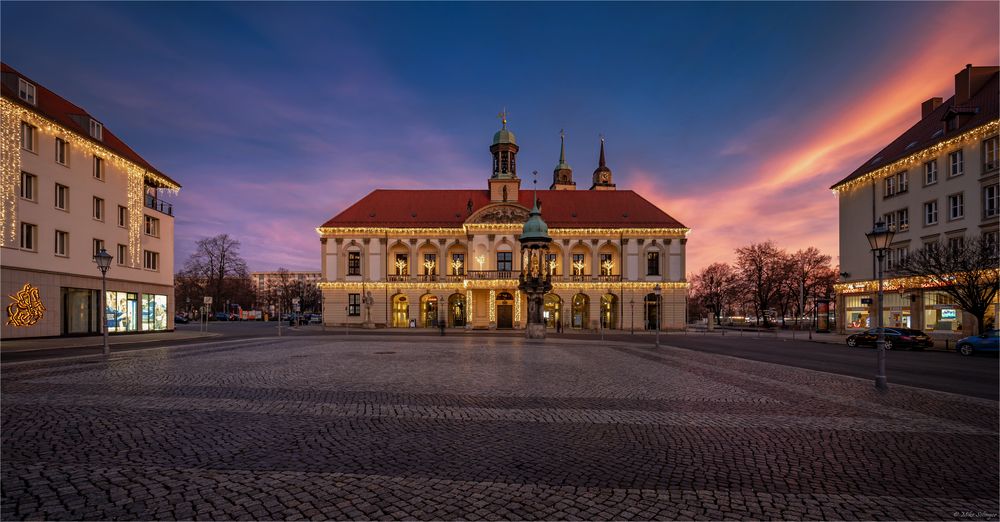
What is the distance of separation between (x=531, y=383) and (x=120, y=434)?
28.3 feet

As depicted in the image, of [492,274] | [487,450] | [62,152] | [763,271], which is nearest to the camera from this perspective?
[487,450]

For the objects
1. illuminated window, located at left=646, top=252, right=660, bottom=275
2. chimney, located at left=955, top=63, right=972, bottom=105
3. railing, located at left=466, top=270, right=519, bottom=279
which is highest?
chimney, located at left=955, top=63, right=972, bottom=105

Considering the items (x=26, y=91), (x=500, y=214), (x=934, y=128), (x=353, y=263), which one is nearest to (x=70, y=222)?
(x=26, y=91)

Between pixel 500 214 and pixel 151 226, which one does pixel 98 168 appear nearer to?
pixel 151 226

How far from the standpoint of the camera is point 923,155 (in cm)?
3666

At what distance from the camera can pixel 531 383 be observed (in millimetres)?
13031

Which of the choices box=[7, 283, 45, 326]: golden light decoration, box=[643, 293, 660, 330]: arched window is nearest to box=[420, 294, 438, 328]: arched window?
box=[643, 293, 660, 330]: arched window

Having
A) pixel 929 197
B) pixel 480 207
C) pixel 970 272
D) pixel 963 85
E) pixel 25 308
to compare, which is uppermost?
pixel 963 85

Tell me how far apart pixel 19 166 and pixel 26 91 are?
517 cm

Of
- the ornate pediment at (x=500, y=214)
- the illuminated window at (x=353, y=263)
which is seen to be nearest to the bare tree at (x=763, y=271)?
the ornate pediment at (x=500, y=214)

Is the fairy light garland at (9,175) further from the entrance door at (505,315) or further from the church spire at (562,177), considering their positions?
the church spire at (562,177)

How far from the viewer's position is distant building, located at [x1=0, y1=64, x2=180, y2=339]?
1045 inches

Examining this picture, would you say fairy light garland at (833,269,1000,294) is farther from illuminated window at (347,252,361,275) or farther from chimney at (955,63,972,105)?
illuminated window at (347,252,361,275)

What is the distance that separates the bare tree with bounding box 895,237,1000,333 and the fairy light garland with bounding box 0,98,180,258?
5121 cm
